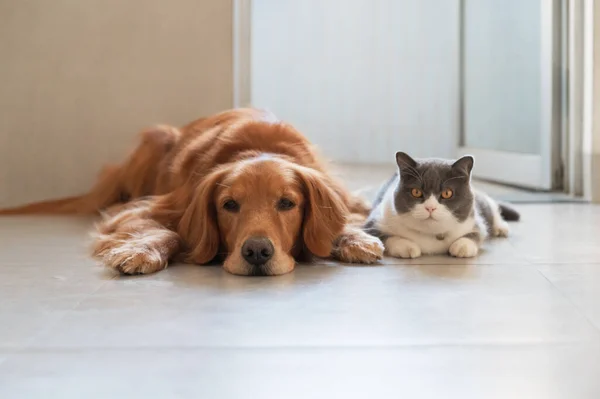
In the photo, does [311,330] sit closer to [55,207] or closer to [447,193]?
[447,193]

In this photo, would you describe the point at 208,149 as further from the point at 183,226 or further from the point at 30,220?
the point at 30,220

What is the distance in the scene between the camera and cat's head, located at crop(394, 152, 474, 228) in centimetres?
218

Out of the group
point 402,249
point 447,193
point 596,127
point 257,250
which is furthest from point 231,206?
point 596,127

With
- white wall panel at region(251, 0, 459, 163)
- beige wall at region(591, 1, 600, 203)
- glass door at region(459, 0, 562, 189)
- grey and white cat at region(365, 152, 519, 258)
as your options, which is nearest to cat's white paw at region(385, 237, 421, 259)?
grey and white cat at region(365, 152, 519, 258)

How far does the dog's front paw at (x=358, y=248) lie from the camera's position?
2188 millimetres

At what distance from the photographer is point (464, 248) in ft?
7.32

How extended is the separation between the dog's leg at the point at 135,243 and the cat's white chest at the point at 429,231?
26.2 inches

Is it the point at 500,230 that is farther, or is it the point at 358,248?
the point at 500,230

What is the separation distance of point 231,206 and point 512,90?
106 inches

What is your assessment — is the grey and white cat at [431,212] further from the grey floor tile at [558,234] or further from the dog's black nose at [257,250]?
the dog's black nose at [257,250]

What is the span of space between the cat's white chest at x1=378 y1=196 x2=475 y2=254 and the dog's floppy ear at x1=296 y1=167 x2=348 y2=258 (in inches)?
6.2

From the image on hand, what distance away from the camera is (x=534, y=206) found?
344 cm

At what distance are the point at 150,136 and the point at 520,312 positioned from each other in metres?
2.01

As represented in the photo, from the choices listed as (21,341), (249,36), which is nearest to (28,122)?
(249,36)
